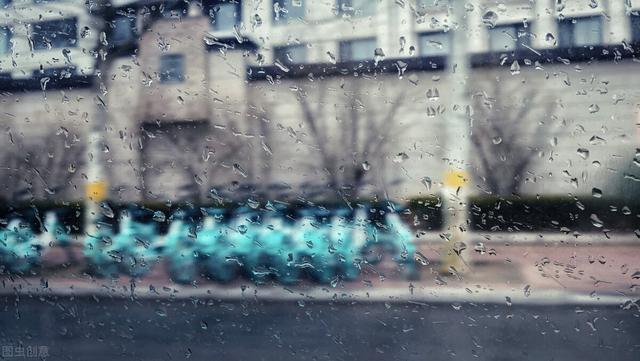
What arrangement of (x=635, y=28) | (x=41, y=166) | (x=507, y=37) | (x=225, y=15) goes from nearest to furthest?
(x=635, y=28) < (x=507, y=37) < (x=225, y=15) < (x=41, y=166)

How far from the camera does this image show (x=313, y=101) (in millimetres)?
1482

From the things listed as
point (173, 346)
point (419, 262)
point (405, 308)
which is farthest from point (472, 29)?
point (173, 346)

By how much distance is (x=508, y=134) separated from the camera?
1.40 m

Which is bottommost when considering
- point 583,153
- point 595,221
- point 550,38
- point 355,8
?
point 595,221

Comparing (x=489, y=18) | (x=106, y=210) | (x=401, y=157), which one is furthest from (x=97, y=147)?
(x=489, y=18)

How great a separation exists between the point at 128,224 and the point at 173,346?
33 centimetres

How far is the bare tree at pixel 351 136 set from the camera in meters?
1.46

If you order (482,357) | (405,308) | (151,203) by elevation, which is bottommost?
(482,357)

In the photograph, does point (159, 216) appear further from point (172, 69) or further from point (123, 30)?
point (123, 30)

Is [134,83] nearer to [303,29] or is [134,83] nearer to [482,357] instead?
[303,29]

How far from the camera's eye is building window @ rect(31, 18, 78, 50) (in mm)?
1697

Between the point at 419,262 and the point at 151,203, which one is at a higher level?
the point at 151,203

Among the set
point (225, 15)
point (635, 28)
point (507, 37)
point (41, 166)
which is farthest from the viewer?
point (41, 166)

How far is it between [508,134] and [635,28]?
33cm
